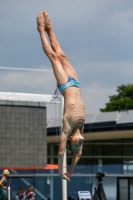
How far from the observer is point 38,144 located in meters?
20.7

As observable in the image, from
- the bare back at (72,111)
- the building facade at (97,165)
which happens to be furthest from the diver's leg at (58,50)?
the building facade at (97,165)

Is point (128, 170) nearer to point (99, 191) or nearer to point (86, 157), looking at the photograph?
point (86, 157)

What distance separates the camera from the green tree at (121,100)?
180 ft

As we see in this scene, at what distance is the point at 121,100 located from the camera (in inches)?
2188

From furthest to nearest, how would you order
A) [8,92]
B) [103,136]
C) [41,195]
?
[103,136], [41,195], [8,92]

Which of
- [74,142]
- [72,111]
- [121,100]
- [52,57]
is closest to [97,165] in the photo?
[52,57]

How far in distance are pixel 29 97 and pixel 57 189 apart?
491cm

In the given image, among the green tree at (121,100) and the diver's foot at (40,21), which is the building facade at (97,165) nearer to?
the diver's foot at (40,21)

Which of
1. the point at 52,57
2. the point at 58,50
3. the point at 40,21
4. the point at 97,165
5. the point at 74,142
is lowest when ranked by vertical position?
the point at 74,142

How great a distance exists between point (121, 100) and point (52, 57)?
151 feet

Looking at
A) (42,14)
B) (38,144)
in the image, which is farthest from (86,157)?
(42,14)

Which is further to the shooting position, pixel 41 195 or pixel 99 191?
pixel 41 195

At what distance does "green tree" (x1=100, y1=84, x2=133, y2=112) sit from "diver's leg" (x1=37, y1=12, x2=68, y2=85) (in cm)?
4460

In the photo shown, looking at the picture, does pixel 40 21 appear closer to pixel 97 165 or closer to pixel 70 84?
pixel 70 84
